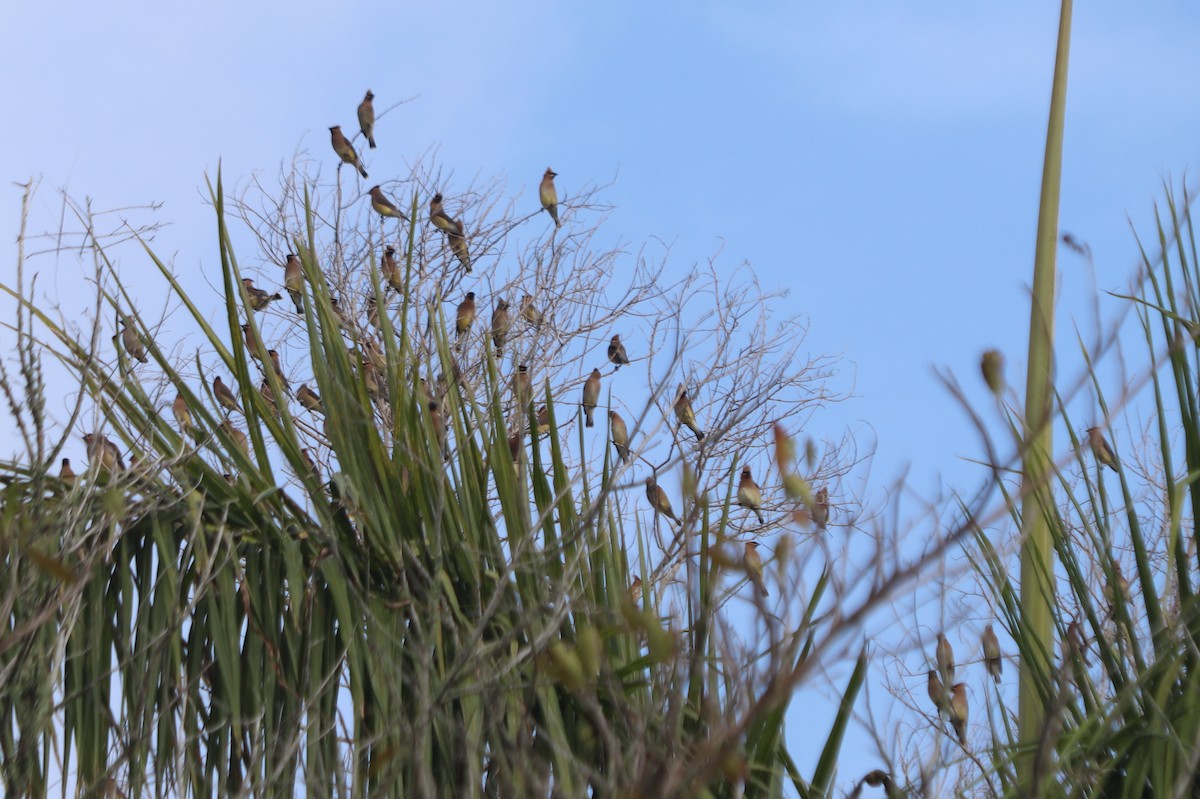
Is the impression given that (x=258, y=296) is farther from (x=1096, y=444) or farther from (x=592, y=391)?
(x=1096, y=444)

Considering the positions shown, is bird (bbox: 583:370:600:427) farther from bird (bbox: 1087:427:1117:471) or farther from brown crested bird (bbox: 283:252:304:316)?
bird (bbox: 1087:427:1117:471)

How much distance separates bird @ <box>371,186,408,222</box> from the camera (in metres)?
9.93

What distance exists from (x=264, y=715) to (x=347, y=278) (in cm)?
770

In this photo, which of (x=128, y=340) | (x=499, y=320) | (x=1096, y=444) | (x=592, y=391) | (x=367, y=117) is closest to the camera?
(x=1096, y=444)

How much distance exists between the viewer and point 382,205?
32.6 feet

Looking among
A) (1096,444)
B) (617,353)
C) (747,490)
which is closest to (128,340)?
(1096,444)

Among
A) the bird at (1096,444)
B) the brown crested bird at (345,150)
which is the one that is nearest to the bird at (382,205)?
the brown crested bird at (345,150)

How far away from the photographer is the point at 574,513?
2.70 m

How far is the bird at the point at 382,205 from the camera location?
32.6 ft

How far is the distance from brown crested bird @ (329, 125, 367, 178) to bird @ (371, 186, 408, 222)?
16.5 inches

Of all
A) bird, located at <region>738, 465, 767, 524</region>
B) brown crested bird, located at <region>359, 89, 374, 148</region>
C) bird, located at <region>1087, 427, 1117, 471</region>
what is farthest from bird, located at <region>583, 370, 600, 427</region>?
bird, located at <region>1087, 427, 1117, 471</region>

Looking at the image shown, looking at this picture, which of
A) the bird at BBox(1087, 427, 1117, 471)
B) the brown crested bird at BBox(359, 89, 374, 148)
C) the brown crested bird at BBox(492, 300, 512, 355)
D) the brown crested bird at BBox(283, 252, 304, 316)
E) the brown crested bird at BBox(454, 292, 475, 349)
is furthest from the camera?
the brown crested bird at BBox(359, 89, 374, 148)

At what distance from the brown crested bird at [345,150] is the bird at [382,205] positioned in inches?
16.5

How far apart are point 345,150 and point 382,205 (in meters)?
0.66
